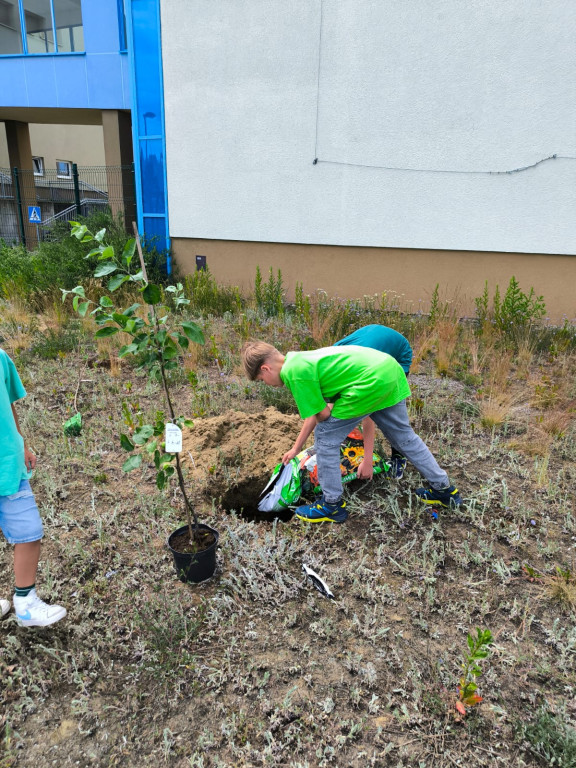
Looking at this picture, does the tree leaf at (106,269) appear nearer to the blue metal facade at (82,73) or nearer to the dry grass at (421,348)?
the dry grass at (421,348)

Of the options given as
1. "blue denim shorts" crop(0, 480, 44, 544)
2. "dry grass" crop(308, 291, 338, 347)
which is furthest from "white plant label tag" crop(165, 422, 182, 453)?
"dry grass" crop(308, 291, 338, 347)

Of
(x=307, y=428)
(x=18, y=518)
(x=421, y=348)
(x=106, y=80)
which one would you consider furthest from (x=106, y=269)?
(x=106, y=80)

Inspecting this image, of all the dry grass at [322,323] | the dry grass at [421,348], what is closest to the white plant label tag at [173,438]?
the dry grass at [322,323]

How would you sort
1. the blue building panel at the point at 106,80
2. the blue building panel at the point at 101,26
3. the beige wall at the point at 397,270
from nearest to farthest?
1. the beige wall at the point at 397,270
2. the blue building panel at the point at 101,26
3. the blue building panel at the point at 106,80

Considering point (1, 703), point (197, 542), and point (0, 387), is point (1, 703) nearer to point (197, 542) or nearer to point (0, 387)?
point (197, 542)

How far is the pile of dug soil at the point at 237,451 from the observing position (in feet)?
10.7

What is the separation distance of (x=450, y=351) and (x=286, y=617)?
11.8ft

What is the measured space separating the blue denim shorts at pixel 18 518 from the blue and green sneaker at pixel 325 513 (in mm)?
1403

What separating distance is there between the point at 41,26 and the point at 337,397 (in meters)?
14.3

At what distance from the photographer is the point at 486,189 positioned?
698cm

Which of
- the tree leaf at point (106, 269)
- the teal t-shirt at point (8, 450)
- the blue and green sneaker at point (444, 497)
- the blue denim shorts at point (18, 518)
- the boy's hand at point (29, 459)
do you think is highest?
the tree leaf at point (106, 269)

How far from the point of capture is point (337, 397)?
2684 mm

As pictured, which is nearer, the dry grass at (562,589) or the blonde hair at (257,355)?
the dry grass at (562,589)

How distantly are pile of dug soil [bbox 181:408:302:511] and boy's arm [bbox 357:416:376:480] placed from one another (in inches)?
25.8
